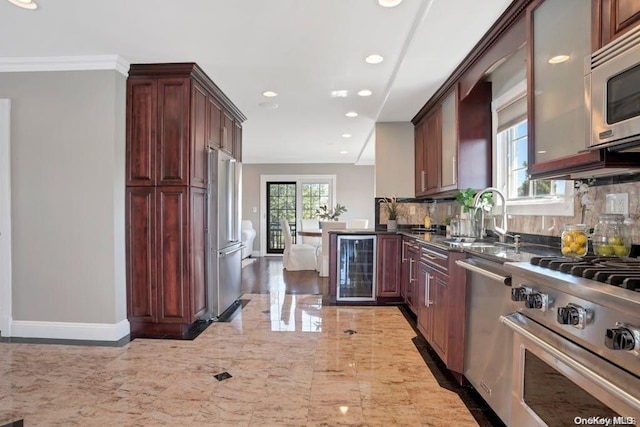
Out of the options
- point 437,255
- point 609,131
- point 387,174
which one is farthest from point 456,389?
point 387,174

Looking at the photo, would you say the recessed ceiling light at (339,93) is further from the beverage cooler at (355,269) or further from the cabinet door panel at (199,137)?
the beverage cooler at (355,269)

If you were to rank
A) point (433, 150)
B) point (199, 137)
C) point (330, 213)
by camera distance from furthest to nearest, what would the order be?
point (330, 213) < point (433, 150) < point (199, 137)

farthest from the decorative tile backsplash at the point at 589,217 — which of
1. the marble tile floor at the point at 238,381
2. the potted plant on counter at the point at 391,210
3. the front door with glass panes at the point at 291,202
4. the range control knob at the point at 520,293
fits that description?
the front door with glass panes at the point at 291,202

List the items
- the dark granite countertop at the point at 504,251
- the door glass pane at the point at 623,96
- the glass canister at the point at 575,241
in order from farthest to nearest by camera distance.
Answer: the dark granite countertop at the point at 504,251 < the glass canister at the point at 575,241 < the door glass pane at the point at 623,96

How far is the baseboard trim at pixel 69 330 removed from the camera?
3088 millimetres

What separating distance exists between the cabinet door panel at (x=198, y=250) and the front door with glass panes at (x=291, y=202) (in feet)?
18.7

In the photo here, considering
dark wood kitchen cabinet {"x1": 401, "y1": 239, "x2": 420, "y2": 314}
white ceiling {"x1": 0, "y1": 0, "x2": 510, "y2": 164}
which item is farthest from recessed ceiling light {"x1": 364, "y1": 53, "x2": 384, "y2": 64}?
dark wood kitchen cabinet {"x1": 401, "y1": 239, "x2": 420, "y2": 314}

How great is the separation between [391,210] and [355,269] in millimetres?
977

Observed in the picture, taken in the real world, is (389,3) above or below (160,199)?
above

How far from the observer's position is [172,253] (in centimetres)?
328

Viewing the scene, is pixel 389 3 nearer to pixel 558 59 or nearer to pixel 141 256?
pixel 558 59

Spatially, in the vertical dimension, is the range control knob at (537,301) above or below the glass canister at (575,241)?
below

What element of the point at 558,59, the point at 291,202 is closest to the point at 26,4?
the point at 558,59

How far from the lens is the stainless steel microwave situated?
47.1 inches
